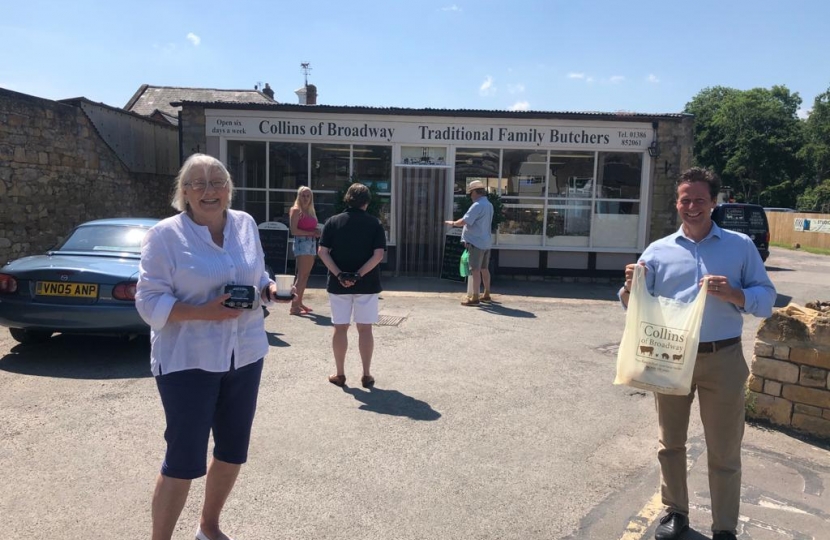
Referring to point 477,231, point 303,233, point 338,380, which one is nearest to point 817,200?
point 477,231

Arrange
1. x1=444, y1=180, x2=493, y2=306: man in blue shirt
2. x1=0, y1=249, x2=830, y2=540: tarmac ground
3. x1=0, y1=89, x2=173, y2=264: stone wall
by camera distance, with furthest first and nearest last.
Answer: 1. x1=0, y1=89, x2=173, y2=264: stone wall
2. x1=444, y1=180, x2=493, y2=306: man in blue shirt
3. x1=0, y1=249, x2=830, y2=540: tarmac ground

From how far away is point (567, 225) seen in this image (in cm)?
1355

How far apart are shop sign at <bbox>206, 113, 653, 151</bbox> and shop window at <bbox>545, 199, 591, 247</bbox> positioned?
128cm

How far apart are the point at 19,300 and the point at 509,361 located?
504 centimetres

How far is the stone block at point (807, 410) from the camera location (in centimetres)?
456

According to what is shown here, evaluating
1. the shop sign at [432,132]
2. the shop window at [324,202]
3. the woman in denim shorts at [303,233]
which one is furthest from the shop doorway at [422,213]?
the woman in denim shorts at [303,233]

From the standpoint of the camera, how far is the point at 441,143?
1312 centimetres

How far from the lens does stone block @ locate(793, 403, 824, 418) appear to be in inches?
180

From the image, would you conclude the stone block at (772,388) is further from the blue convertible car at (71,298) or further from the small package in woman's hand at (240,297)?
the blue convertible car at (71,298)

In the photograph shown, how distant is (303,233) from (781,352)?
19.8 ft

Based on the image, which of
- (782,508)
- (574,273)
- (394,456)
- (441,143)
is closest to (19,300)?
(394,456)

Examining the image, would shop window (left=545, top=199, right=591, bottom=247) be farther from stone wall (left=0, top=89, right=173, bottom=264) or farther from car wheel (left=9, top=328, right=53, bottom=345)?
stone wall (left=0, top=89, right=173, bottom=264)

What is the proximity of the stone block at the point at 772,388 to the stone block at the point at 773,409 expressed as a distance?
3 centimetres

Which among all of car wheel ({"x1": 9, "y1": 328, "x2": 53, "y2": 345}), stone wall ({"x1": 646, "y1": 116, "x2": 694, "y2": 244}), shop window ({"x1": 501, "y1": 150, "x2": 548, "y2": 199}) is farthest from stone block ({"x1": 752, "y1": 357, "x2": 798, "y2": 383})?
shop window ({"x1": 501, "y1": 150, "x2": 548, "y2": 199})
